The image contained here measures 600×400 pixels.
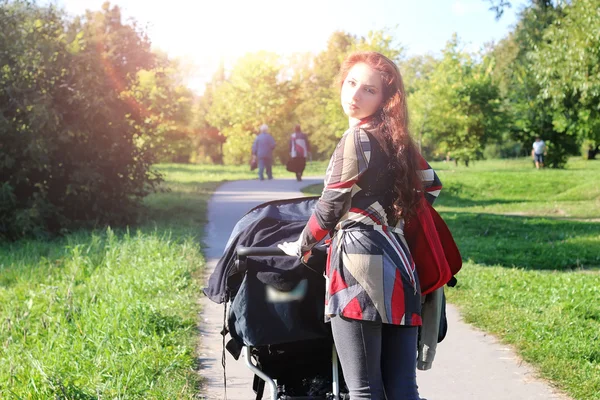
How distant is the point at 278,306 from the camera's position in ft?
10.5

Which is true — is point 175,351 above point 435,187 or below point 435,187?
below

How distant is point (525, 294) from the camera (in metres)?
7.84

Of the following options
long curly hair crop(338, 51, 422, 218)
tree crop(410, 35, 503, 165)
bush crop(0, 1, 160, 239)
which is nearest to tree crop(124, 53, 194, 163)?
tree crop(410, 35, 503, 165)

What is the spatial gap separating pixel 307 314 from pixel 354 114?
84 cm

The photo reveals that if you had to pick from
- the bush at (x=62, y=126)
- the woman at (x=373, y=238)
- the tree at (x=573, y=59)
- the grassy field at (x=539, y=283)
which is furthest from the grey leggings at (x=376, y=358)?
the tree at (x=573, y=59)

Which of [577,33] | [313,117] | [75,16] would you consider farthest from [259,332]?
[313,117]

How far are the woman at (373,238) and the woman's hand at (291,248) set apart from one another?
0.02m

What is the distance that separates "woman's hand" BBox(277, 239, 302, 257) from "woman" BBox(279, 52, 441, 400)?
0.02 meters

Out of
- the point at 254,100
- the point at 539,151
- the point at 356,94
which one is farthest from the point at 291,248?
the point at 254,100

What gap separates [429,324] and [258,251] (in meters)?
0.80

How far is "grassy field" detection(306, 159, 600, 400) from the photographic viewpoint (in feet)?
18.8

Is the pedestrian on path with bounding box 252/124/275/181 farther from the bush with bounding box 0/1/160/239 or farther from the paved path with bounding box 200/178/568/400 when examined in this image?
the paved path with bounding box 200/178/568/400

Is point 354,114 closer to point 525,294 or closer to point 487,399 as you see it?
point 487,399

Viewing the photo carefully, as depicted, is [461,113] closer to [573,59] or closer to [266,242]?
[573,59]
